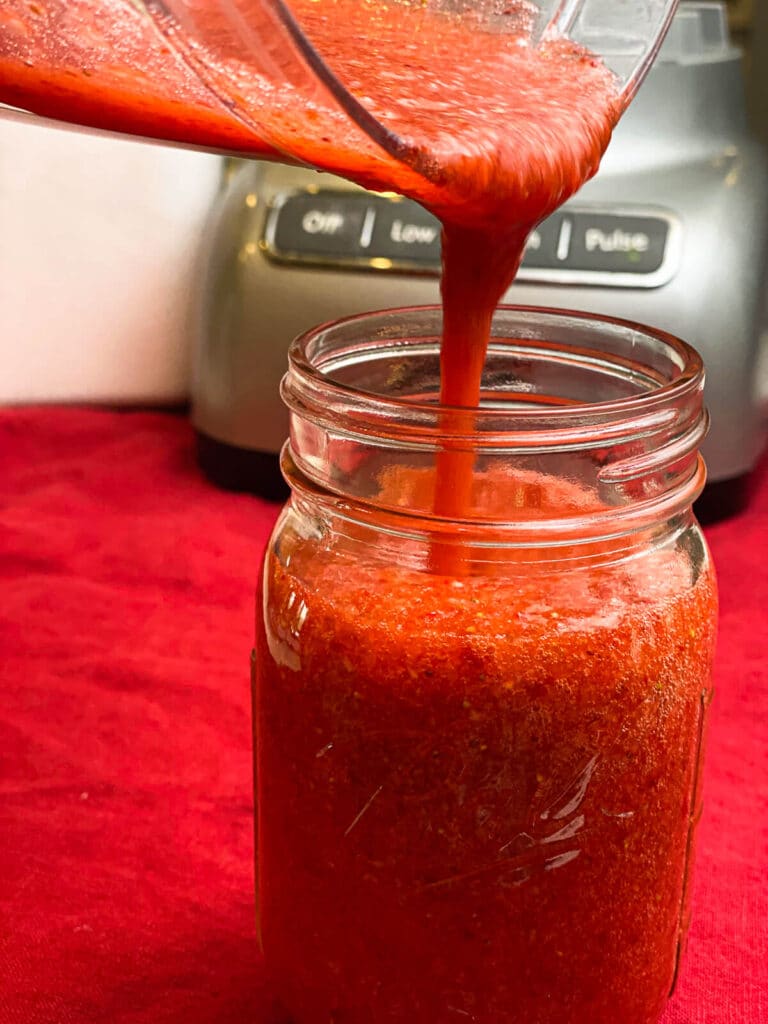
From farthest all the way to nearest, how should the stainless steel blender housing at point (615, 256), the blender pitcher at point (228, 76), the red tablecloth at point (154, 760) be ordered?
the stainless steel blender housing at point (615, 256)
the red tablecloth at point (154, 760)
the blender pitcher at point (228, 76)

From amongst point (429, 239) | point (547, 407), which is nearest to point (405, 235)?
point (429, 239)

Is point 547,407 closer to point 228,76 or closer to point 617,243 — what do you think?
point 228,76

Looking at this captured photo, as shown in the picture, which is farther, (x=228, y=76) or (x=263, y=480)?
(x=263, y=480)

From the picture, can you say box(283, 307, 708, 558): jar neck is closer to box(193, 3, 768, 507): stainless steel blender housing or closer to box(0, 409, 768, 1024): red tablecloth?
box(0, 409, 768, 1024): red tablecloth

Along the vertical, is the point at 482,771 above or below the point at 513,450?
below

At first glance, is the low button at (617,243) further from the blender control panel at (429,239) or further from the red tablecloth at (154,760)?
the red tablecloth at (154,760)

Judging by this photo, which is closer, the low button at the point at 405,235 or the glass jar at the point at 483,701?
the glass jar at the point at 483,701

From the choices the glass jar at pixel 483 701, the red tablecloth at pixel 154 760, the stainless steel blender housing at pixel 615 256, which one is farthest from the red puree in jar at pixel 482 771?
the stainless steel blender housing at pixel 615 256

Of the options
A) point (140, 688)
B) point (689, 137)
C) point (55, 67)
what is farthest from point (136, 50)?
point (689, 137)
